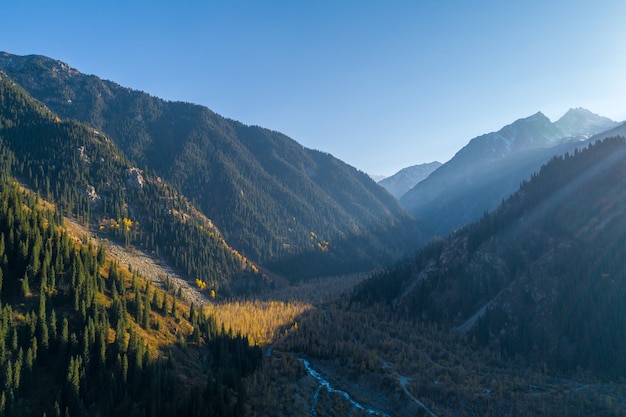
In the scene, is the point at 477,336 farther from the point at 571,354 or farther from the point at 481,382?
the point at 481,382

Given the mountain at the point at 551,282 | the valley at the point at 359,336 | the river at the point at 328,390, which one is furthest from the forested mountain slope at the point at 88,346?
the mountain at the point at 551,282

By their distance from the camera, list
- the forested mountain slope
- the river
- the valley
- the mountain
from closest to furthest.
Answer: the forested mountain slope
the valley
the river
the mountain

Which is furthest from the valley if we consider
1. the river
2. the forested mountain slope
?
the river

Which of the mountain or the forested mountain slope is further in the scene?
the mountain

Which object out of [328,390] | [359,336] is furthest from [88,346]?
[359,336]

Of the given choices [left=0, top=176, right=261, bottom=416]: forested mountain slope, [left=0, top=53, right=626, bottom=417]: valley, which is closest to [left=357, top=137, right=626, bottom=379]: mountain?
[left=0, top=53, right=626, bottom=417]: valley

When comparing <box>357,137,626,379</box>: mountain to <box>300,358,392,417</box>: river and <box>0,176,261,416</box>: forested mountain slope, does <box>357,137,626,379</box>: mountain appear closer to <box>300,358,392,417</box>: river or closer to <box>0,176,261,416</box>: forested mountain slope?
<box>300,358,392,417</box>: river

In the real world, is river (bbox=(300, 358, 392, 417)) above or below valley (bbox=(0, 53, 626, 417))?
below

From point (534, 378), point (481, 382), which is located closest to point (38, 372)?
point (481, 382)

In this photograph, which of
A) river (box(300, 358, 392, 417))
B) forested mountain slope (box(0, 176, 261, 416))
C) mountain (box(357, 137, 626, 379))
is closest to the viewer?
forested mountain slope (box(0, 176, 261, 416))

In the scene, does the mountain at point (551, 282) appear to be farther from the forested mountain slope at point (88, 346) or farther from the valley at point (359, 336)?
the forested mountain slope at point (88, 346)
